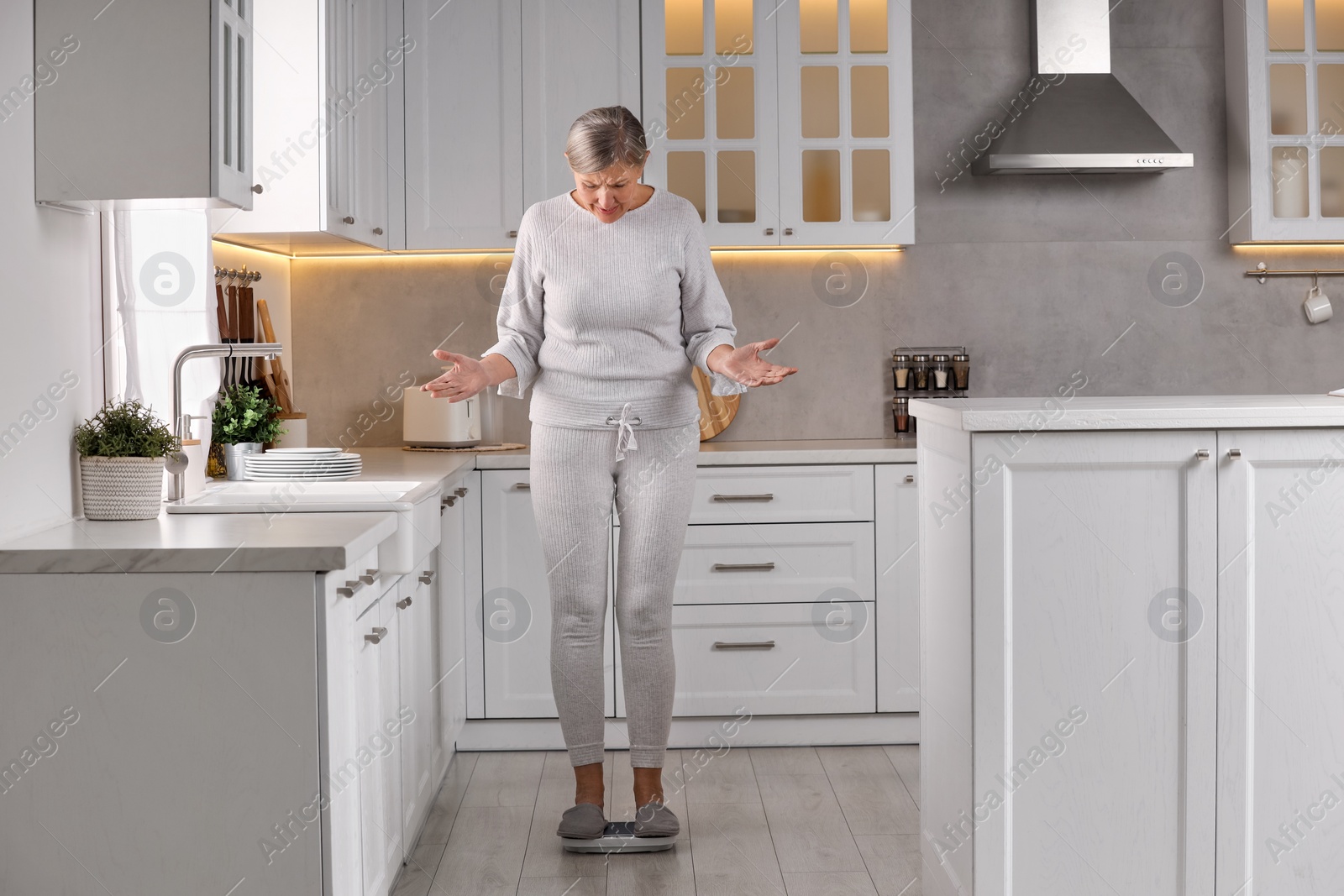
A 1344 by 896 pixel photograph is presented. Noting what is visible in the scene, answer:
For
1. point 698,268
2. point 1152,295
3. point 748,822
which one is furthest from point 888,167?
point 748,822

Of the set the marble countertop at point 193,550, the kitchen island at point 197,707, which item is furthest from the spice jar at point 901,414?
the marble countertop at point 193,550

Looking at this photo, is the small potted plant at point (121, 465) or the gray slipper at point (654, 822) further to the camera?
the gray slipper at point (654, 822)

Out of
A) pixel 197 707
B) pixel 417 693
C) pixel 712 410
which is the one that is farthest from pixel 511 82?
pixel 197 707

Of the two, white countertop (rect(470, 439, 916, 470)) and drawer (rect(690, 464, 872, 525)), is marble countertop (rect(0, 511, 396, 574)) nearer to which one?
white countertop (rect(470, 439, 916, 470))

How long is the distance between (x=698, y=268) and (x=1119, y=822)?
1279mm

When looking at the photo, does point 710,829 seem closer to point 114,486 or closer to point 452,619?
point 452,619

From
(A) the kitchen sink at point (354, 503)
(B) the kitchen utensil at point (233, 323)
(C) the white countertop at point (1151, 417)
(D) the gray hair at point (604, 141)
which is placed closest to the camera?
(C) the white countertop at point (1151, 417)

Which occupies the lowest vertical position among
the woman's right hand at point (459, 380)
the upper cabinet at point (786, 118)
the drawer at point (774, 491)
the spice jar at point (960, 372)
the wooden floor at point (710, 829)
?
the wooden floor at point (710, 829)

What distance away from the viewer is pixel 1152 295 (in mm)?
3629

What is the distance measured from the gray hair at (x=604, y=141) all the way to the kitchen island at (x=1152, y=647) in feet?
2.83

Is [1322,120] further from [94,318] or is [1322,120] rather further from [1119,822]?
[94,318]

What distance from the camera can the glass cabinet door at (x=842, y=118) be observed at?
3338mm

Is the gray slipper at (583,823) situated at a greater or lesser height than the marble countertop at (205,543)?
lesser

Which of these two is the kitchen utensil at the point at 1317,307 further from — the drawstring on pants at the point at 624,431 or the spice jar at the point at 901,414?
the drawstring on pants at the point at 624,431
